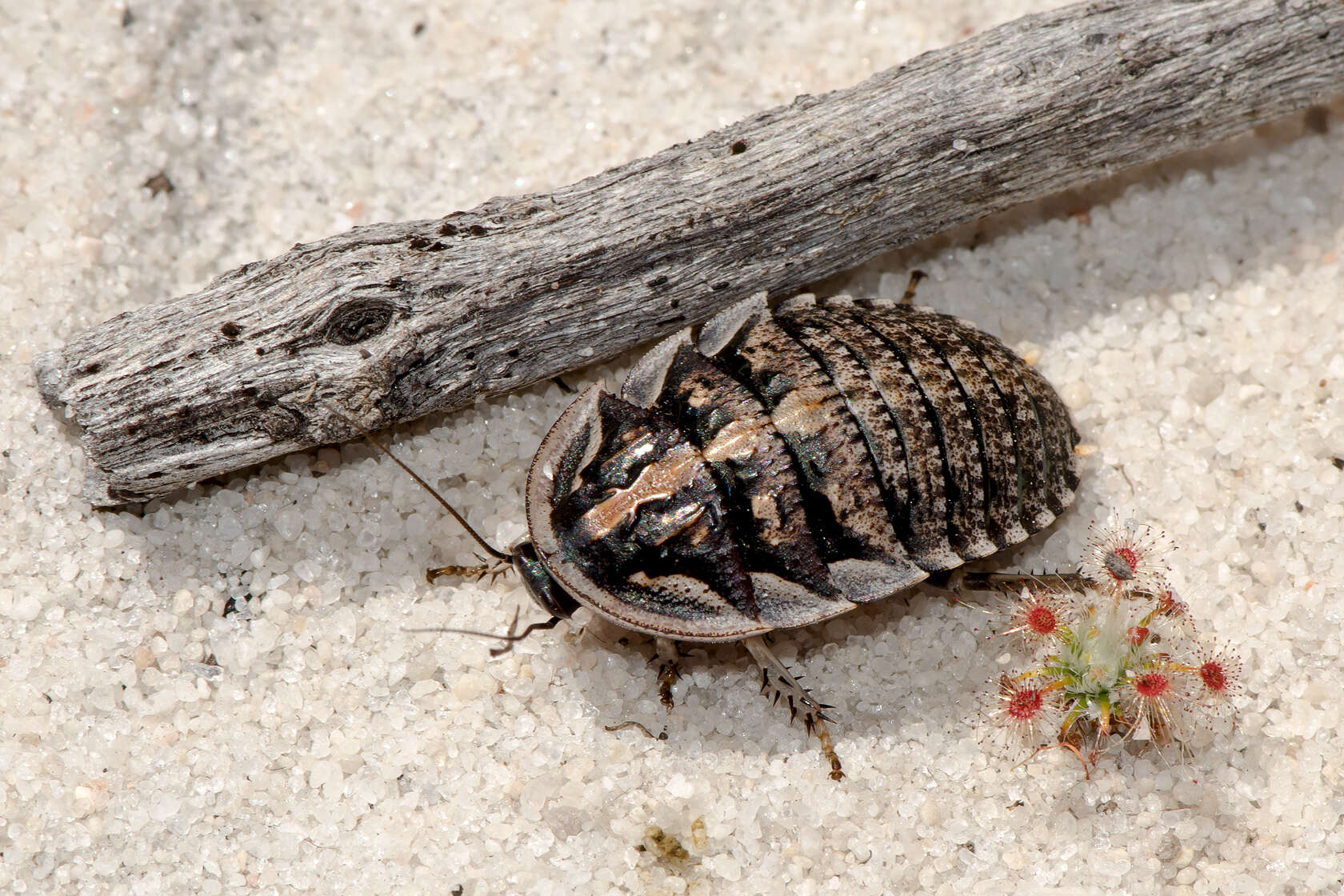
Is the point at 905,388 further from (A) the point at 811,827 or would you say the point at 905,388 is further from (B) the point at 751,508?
(A) the point at 811,827

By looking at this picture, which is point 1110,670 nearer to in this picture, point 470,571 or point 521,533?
point 521,533

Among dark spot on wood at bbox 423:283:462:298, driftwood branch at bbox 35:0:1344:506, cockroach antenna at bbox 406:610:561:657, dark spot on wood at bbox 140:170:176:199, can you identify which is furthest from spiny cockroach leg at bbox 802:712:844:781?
dark spot on wood at bbox 140:170:176:199

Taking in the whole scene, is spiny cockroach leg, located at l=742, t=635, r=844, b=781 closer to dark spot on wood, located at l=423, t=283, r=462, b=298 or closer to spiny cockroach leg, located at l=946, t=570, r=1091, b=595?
spiny cockroach leg, located at l=946, t=570, r=1091, b=595

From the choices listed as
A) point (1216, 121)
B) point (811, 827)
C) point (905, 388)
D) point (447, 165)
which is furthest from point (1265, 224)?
point (447, 165)

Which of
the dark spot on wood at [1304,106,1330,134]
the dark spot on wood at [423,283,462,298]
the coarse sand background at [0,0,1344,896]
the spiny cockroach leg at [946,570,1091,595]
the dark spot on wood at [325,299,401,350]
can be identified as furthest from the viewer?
the dark spot on wood at [1304,106,1330,134]

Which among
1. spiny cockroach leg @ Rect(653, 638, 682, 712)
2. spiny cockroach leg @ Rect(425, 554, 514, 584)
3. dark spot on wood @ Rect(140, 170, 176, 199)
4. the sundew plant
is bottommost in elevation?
the sundew plant

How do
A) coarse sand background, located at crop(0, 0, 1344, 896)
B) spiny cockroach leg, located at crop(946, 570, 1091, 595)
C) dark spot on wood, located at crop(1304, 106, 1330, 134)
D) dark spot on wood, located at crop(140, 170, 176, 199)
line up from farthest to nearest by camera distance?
dark spot on wood, located at crop(1304, 106, 1330, 134), dark spot on wood, located at crop(140, 170, 176, 199), spiny cockroach leg, located at crop(946, 570, 1091, 595), coarse sand background, located at crop(0, 0, 1344, 896)

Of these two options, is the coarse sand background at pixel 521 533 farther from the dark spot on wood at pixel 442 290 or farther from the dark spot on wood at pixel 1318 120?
the dark spot on wood at pixel 442 290
